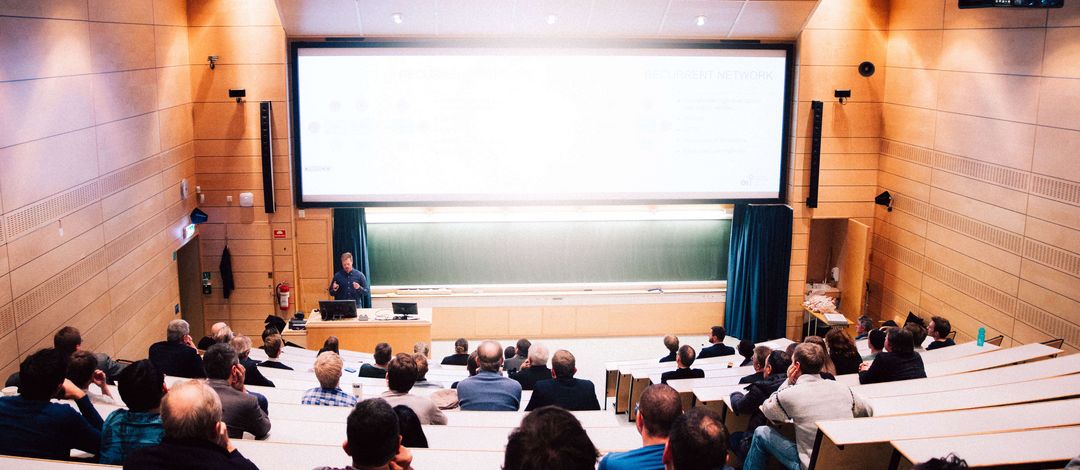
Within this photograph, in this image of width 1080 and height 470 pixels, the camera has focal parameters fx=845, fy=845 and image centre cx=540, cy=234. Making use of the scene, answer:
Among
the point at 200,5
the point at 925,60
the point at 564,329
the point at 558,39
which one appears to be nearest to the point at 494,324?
the point at 564,329

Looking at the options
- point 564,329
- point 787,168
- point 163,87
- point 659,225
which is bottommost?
point 564,329

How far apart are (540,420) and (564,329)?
9.24 meters

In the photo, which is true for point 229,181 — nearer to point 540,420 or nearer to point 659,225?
point 659,225

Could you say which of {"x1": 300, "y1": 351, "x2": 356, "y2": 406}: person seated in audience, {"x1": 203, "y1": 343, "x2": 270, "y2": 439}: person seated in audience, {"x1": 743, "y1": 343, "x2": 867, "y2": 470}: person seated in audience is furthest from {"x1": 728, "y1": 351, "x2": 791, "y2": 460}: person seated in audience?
{"x1": 203, "y1": 343, "x2": 270, "y2": 439}: person seated in audience

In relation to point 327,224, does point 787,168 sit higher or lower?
higher

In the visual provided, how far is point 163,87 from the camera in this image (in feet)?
31.9

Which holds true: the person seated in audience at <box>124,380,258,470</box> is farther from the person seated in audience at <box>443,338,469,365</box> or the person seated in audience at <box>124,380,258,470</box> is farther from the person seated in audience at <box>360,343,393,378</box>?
the person seated in audience at <box>443,338,469,365</box>

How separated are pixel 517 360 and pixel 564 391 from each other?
214 cm

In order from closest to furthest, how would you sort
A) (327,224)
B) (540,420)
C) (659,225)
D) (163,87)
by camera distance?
1. (540,420)
2. (163,87)
3. (327,224)
4. (659,225)

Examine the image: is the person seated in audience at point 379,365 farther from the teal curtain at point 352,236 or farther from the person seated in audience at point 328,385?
the teal curtain at point 352,236

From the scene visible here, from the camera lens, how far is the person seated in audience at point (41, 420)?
13.4 ft

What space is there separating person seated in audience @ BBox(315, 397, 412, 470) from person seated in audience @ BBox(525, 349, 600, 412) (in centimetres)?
287

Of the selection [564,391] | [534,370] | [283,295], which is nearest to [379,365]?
[534,370]

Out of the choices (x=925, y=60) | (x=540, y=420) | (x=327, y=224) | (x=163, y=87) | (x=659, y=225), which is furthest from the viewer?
(x=659, y=225)
